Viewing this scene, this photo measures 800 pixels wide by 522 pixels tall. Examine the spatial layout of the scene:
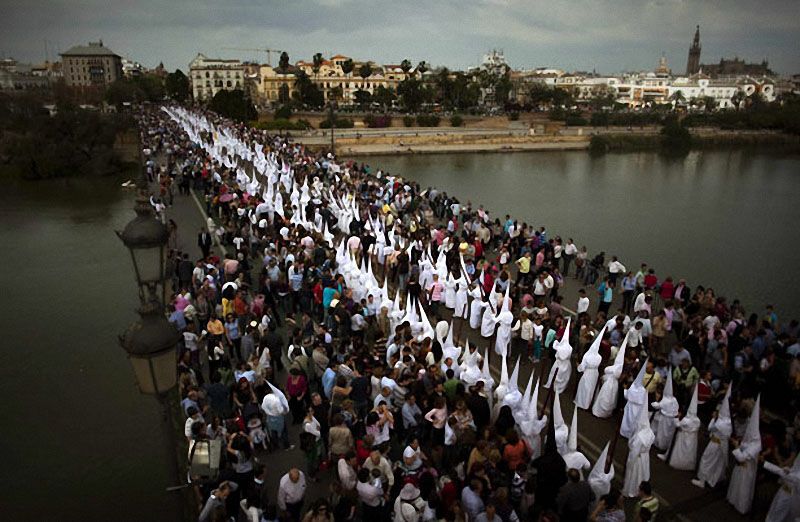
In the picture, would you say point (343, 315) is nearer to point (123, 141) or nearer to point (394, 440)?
point (394, 440)

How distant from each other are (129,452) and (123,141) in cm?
3848

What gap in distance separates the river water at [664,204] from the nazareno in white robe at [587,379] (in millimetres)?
9522

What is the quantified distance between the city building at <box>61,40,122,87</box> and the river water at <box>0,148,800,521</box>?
102 meters

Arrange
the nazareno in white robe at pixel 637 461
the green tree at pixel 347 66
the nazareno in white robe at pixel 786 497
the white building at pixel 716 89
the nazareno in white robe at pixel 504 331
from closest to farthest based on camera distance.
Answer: the nazareno in white robe at pixel 786 497
the nazareno in white robe at pixel 637 461
the nazareno in white robe at pixel 504 331
the green tree at pixel 347 66
the white building at pixel 716 89

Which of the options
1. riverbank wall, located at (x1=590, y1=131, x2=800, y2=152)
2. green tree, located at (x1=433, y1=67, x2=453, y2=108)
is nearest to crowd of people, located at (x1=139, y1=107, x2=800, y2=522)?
riverbank wall, located at (x1=590, y1=131, x2=800, y2=152)

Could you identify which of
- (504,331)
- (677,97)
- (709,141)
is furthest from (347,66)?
(504,331)

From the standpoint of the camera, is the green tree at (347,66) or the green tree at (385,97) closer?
the green tree at (385,97)

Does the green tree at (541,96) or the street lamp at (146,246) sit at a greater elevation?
the green tree at (541,96)

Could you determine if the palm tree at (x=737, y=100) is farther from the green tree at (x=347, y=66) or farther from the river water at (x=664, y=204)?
the green tree at (x=347, y=66)

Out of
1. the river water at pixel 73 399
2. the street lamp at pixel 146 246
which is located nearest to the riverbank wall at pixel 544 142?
the river water at pixel 73 399

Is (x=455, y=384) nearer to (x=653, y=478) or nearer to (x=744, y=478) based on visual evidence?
(x=653, y=478)

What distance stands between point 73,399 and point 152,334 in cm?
726

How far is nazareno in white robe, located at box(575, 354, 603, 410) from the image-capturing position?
8156mm

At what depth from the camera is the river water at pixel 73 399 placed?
7430mm
